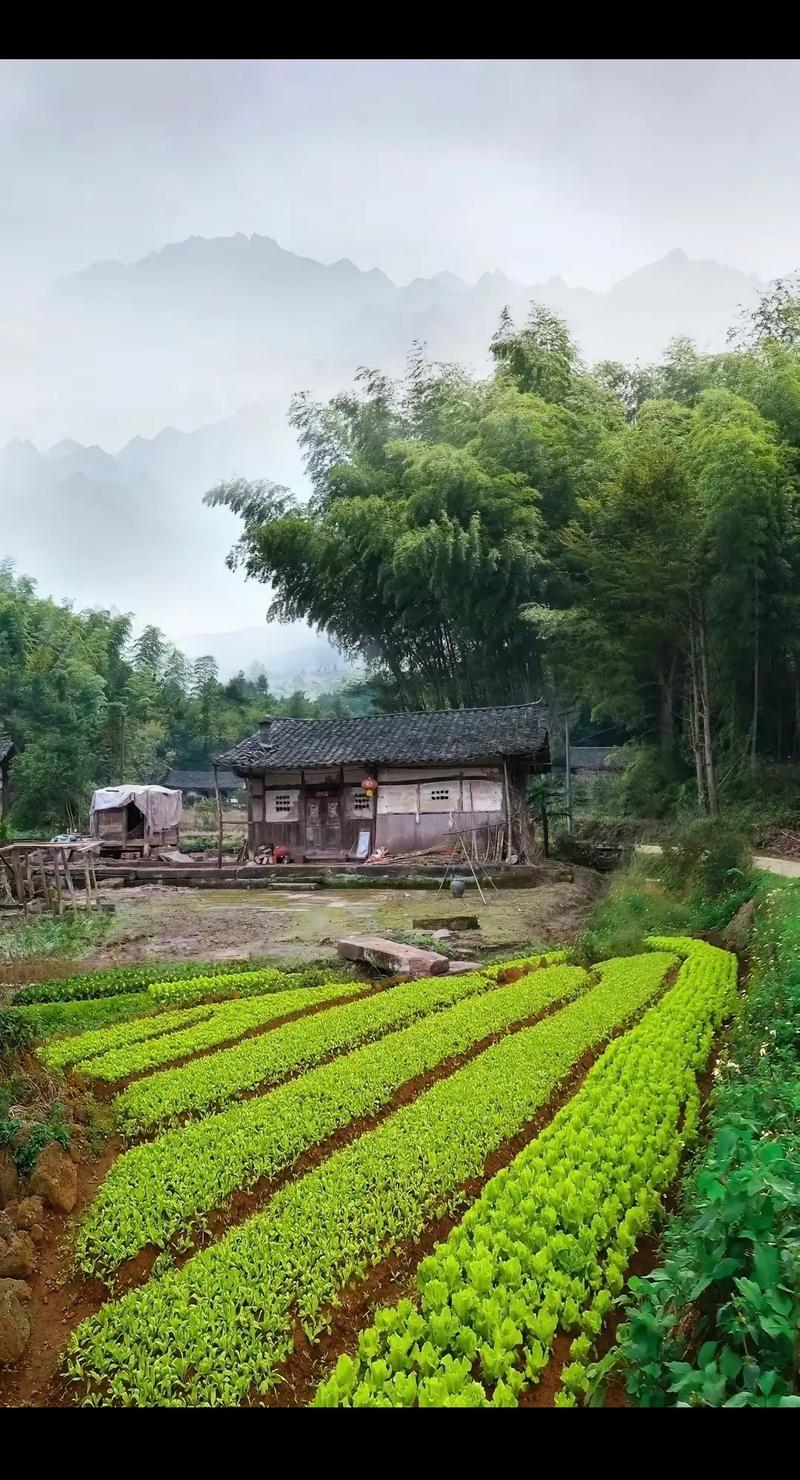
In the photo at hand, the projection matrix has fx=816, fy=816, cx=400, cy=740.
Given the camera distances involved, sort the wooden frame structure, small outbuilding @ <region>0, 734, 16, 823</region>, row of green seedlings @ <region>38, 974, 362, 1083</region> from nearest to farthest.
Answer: row of green seedlings @ <region>38, 974, 362, 1083</region>, the wooden frame structure, small outbuilding @ <region>0, 734, 16, 823</region>

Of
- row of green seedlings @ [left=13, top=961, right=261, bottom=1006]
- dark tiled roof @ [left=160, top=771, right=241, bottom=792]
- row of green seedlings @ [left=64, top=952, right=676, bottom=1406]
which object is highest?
dark tiled roof @ [left=160, top=771, right=241, bottom=792]

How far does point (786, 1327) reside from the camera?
2129 millimetres

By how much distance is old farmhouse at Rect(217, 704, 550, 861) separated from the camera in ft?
47.8

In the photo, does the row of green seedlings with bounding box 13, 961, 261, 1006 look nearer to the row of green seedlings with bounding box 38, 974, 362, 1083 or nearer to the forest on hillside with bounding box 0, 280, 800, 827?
the row of green seedlings with bounding box 38, 974, 362, 1083

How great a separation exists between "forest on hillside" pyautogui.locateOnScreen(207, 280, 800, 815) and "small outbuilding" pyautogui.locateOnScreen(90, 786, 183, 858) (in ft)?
21.1

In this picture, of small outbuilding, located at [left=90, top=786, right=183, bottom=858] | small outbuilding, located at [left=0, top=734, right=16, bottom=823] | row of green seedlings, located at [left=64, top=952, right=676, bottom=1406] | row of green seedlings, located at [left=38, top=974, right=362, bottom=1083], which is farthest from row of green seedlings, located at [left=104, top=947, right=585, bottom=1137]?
small outbuilding, located at [left=0, top=734, right=16, bottom=823]

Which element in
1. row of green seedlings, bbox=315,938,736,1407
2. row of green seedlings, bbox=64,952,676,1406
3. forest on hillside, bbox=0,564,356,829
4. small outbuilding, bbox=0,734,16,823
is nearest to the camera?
row of green seedlings, bbox=315,938,736,1407

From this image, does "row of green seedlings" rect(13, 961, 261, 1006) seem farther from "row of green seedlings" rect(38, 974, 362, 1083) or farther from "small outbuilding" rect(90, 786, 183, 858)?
"small outbuilding" rect(90, 786, 183, 858)

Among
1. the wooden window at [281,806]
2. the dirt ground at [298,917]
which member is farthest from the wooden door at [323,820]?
the dirt ground at [298,917]

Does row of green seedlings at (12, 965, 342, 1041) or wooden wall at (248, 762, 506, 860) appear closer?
row of green seedlings at (12, 965, 342, 1041)

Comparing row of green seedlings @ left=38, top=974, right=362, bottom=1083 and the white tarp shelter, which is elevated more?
the white tarp shelter

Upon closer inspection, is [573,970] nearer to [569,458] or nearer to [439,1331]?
[439,1331]

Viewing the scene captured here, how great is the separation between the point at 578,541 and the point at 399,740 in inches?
202
